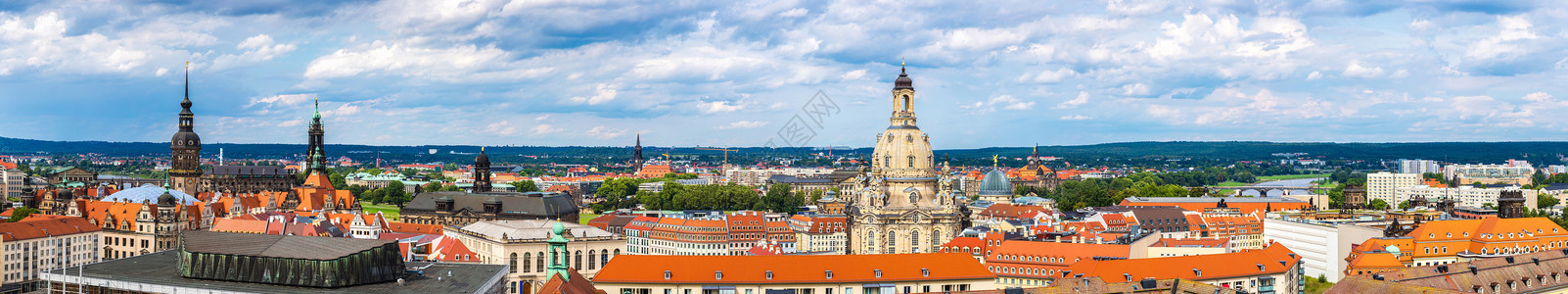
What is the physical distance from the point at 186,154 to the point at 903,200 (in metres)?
87.2

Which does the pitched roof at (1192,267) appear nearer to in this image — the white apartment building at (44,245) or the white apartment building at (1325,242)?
the white apartment building at (1325,242)

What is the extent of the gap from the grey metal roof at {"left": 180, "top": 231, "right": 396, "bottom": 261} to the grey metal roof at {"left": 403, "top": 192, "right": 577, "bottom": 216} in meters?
68.9

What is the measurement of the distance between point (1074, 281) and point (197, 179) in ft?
408

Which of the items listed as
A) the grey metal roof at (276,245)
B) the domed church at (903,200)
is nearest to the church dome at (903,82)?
the domed church at (903,200)

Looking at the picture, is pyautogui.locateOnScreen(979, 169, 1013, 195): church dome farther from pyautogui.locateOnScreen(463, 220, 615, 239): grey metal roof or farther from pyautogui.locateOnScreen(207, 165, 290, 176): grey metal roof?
pyautogui.locateOnScreen(463, 220, 615, 239): grey metal roof

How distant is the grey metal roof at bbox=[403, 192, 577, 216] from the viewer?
144m

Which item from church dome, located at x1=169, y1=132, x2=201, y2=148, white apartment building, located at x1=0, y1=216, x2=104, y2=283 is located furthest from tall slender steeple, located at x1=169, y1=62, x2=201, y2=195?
white apartment building, located at x1=0, y1=216, x2=104, y2=283

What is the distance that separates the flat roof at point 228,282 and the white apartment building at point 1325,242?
56.0m

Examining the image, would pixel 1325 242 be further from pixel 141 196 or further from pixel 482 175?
pixel 482 175

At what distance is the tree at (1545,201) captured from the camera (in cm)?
17215

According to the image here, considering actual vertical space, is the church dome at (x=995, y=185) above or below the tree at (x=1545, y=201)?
above

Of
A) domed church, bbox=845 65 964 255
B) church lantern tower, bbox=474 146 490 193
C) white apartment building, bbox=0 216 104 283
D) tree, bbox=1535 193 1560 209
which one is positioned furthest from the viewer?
church lantern tower, bbox=474 146 490 193

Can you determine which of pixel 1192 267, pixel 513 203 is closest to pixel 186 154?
pixel 513 203

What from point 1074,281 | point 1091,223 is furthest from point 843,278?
point 1091,223
